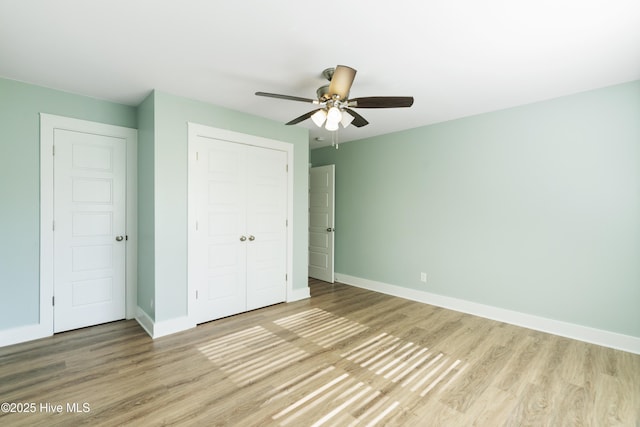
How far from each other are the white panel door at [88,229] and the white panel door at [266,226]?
1408 mm

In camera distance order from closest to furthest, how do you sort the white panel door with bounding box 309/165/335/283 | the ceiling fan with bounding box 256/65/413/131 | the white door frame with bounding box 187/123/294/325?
1. the ceiling fan with bounding box 256/65/413/131
2. the white door frame with bounding box 187/123/294/325
3. the white panel door with bounding box 309/165/335/283

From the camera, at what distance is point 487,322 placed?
337 centimetres

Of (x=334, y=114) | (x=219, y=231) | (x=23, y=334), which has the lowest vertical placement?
(x=23, y=334)

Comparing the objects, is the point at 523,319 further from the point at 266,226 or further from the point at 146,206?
the point at 146,206

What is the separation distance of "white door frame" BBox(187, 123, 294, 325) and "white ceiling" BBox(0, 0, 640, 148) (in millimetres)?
385

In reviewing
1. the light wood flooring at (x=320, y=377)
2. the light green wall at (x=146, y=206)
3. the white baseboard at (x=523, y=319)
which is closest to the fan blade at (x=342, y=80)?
the light green wall at (x=146, y=206)

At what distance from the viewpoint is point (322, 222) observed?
523cm

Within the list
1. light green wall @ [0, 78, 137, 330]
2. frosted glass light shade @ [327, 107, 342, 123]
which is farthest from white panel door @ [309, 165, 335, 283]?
light green wall @ [0, 78, 137, 330]

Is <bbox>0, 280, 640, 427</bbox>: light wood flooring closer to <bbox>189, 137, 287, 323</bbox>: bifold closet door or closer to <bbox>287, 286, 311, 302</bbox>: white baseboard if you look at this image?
<bbox>189, 137, 287, 323</bbox>: bifold closet door

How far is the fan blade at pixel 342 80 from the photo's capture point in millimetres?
2010

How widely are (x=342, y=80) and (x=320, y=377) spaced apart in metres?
2.21

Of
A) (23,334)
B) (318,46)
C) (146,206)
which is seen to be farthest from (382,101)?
(23,334)

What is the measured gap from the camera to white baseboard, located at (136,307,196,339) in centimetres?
293

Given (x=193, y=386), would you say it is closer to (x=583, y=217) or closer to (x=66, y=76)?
(x=66, y=76)
